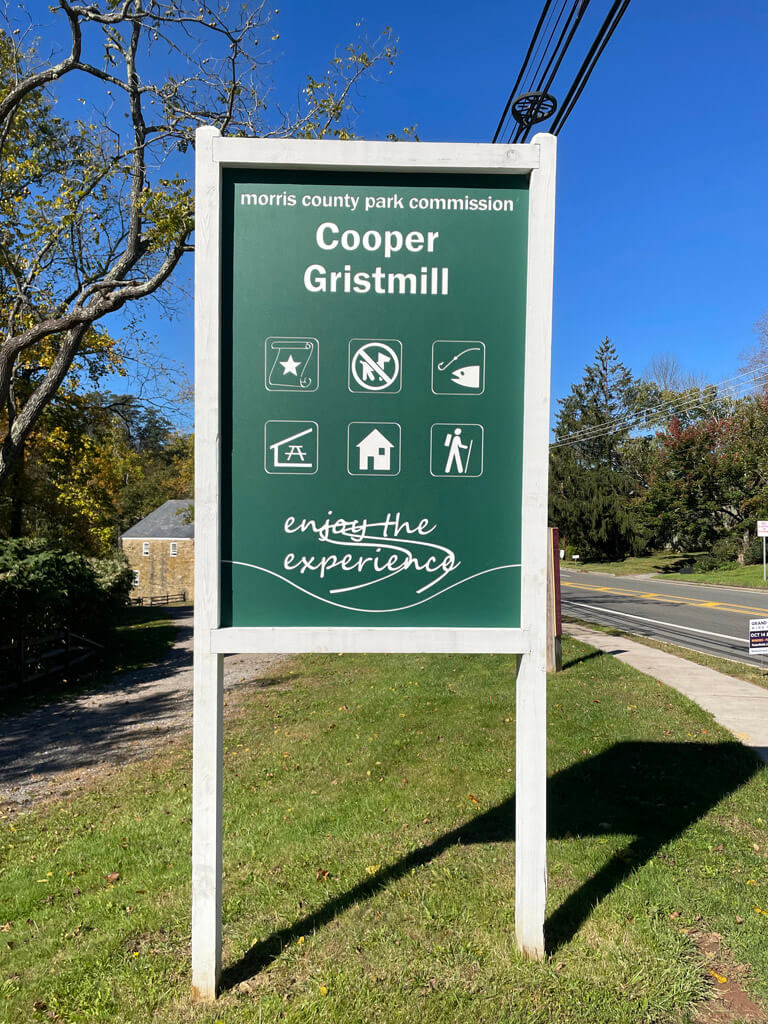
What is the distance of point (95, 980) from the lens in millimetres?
2965

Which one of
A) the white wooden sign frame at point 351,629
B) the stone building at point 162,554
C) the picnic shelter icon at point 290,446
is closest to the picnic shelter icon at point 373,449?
the picnic shelter icon at point 290,446

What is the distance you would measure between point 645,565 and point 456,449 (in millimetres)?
39130

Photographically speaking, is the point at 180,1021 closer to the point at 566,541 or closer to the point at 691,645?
the point at 691,645

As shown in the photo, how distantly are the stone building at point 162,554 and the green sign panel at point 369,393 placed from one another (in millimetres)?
40119

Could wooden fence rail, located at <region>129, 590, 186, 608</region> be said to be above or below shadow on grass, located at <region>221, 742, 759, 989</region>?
below

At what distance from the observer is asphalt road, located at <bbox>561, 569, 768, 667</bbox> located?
42.6 ft

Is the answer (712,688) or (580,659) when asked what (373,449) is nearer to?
(712,688)

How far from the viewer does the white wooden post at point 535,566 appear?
9.85 feet

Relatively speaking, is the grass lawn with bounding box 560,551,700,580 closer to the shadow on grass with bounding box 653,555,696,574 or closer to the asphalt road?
the shadow on grass with bounding box 653,555,696,574

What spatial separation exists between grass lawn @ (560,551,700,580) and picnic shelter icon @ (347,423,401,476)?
30.0m

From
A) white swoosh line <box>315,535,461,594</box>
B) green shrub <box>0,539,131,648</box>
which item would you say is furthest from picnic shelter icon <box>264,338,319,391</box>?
green shrub <box>0,539,131,648</box>

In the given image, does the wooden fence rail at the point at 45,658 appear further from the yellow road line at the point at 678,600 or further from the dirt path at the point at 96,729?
the yellow road line at the point at 678,600

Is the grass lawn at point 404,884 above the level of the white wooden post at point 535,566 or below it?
below

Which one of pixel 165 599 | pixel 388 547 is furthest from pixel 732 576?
pixel 165 599
